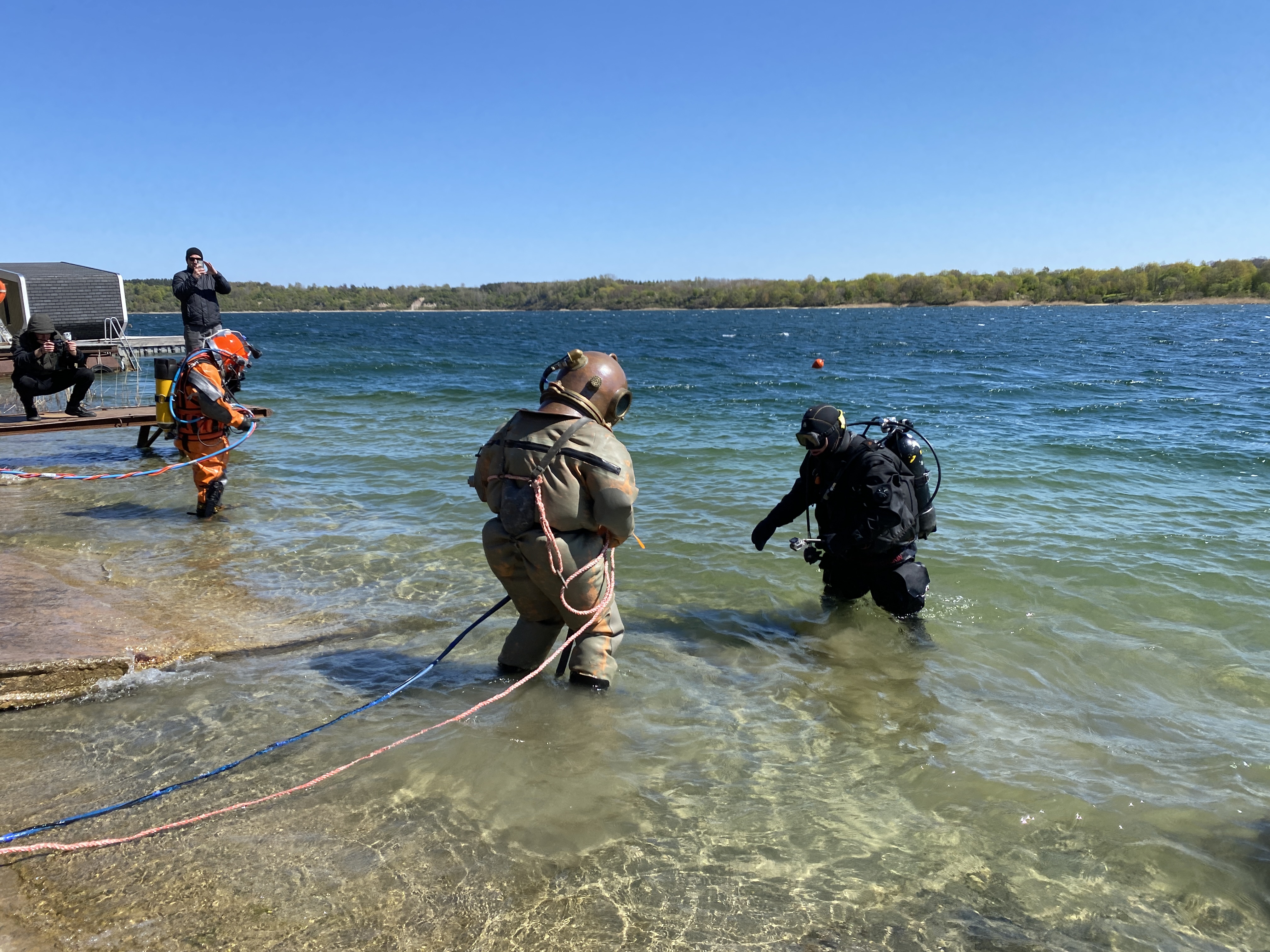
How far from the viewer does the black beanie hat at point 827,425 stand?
5574 mm

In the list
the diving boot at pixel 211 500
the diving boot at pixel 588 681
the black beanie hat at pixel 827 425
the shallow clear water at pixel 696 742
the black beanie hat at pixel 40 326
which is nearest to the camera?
the shallow clear water at pixel 696 742

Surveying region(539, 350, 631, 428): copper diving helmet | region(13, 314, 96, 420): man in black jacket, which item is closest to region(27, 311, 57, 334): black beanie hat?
region(13, 314, 96, 420): man in black jacket

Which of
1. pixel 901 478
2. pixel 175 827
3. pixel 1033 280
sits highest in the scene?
pixel 1033 280

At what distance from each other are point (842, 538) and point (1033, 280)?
7620 inches

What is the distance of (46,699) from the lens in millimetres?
4262

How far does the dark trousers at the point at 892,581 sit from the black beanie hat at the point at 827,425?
0.92 meters

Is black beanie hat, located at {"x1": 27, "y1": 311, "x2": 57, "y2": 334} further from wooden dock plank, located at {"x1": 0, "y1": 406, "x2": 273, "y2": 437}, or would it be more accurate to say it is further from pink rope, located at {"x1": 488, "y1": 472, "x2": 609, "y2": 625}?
pink rope, located at {"x1": 488, "y1": 472, "x2": 609, "y2": 625}

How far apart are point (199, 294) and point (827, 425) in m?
9.28

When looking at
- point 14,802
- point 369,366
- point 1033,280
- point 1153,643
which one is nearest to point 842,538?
point 1153,643

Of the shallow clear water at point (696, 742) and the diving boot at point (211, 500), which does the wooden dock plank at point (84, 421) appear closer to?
the diving boot at point (211, 500)

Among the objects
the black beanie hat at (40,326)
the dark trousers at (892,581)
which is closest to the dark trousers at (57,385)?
the black beanie hat at (40,326)

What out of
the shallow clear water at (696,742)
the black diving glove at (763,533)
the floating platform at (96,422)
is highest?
the floating platform at (96,422)

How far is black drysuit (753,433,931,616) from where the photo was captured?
18.1ft

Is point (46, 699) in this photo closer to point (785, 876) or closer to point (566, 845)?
point (566, 845)
